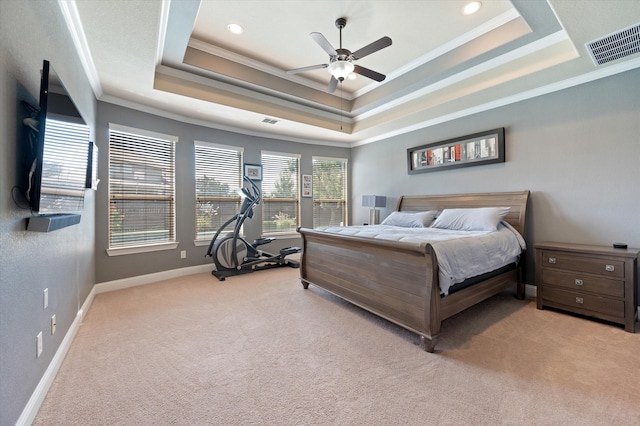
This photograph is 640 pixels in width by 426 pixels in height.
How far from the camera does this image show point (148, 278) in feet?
13.1

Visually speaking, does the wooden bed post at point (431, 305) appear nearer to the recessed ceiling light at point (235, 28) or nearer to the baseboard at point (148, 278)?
the recessed ceiling light at point (235, 28)

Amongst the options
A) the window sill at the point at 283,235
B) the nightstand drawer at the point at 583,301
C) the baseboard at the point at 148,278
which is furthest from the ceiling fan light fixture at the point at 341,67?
the baseboard at the point at 148,278

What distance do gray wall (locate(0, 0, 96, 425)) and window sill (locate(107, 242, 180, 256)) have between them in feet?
5.94

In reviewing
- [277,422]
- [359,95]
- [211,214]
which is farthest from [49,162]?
[359,95]

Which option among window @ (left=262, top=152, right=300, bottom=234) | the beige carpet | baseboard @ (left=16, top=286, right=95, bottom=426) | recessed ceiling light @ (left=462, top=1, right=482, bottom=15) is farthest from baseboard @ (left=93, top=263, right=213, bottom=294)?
recessed ceiling light @ (left=462, top=1, right=482, bottom=15)

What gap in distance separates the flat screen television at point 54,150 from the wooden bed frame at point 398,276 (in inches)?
90.6

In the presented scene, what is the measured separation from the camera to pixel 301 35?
311 centimetres

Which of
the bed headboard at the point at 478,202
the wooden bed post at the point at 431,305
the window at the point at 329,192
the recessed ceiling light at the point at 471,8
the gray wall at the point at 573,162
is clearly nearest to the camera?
the wooden bed post at the point at 431,305

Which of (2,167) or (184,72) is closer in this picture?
(2,167)

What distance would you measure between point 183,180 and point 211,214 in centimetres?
73

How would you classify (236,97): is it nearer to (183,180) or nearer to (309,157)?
(183,180)

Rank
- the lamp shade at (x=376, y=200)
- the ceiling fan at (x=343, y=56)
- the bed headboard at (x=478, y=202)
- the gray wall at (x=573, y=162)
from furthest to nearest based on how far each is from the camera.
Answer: the lamp shade at (x=376, y=200), the bed headboard at (x=478, y=202), the gray wall at (x=573, y=162), the ceiling fan at (x=343, y=56)

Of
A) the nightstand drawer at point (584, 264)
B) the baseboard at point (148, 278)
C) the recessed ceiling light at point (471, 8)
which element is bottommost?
the baseboard at point (148, 278)

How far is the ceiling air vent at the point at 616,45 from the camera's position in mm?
2197
